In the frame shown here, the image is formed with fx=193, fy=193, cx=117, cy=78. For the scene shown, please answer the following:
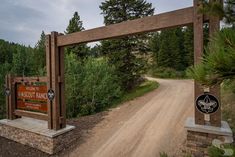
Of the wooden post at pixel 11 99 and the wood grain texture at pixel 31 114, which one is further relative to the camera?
the wooden post at pixel 11 99

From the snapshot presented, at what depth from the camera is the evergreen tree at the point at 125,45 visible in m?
14.4

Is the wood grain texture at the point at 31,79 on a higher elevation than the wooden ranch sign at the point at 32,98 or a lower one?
higher

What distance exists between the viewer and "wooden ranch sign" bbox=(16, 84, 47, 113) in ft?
21.8

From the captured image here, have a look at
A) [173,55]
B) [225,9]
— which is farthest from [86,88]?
[173,55]

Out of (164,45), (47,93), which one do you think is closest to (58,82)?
(47,93)

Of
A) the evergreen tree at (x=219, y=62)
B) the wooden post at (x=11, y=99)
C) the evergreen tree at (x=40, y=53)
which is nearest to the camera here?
the evergreen tree at (x=219, y=62)

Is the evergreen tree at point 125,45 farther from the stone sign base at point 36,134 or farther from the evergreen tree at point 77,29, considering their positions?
the stone sign base at point 36,134

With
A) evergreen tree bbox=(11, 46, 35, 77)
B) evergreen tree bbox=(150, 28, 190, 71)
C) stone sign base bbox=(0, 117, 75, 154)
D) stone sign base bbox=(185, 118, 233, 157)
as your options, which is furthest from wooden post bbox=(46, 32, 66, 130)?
evergreen tree bbox=(150, 28, 190, 71)

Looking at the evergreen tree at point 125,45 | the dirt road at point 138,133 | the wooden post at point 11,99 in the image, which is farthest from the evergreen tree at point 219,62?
the evergreen tree at point 125,45

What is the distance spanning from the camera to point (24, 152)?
20.2 ft

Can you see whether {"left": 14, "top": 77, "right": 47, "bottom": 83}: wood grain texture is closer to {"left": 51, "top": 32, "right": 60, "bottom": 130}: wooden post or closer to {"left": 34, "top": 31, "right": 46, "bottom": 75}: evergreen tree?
{"left": 51, "top": 32, "right": 60, "bottom": 130}: wooden post

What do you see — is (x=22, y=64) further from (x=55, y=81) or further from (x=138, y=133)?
(x=138, y=133)

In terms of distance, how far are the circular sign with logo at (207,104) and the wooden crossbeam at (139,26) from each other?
5.25 feet

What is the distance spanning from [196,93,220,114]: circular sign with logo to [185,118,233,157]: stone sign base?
1.09ft
